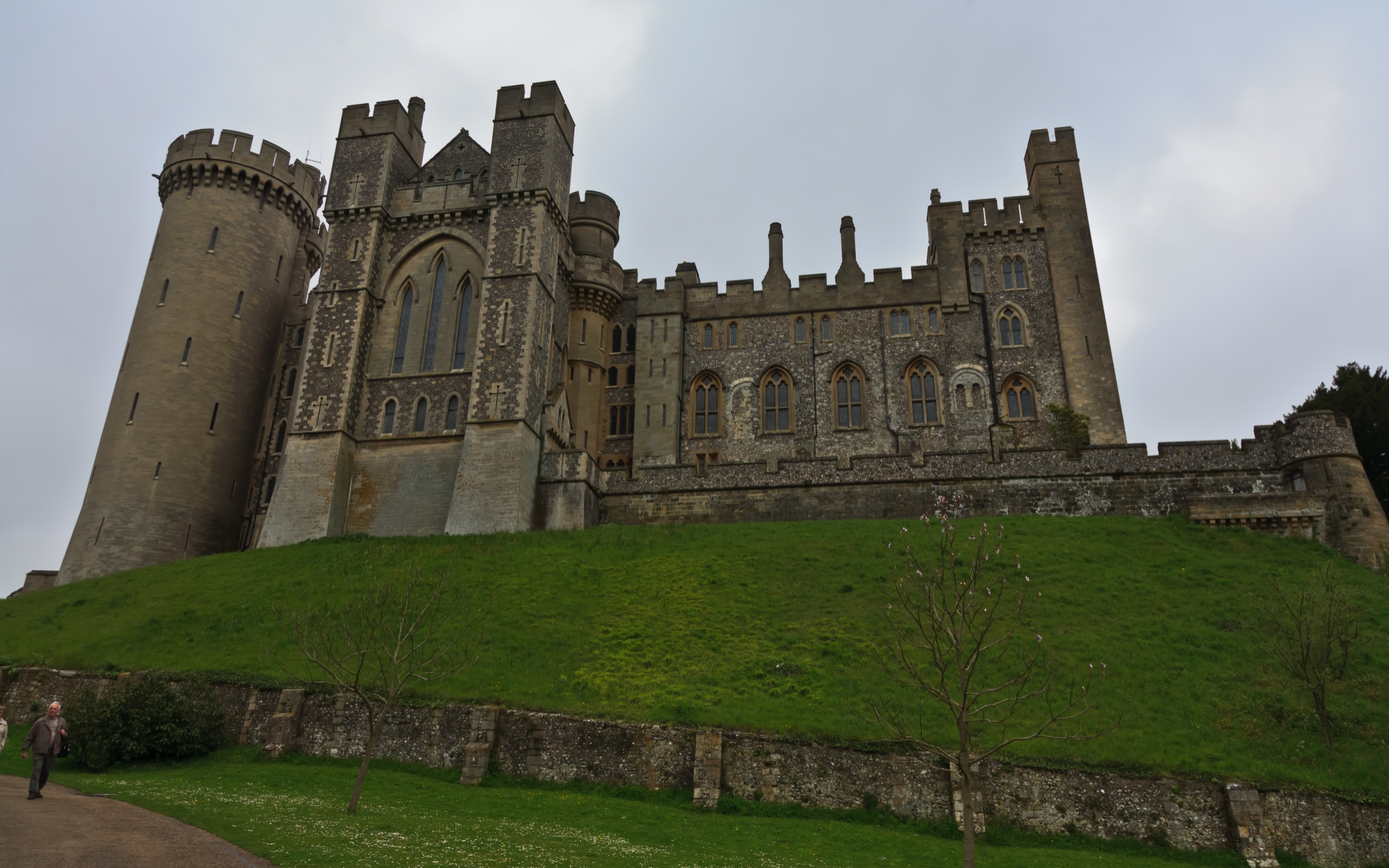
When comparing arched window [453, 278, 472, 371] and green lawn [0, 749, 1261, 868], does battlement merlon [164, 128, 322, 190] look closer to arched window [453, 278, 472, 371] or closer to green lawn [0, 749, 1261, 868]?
arched window [453, 278, 472, 371]

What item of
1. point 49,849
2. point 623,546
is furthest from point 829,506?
point 49,849

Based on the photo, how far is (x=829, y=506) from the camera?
3195 centimetres

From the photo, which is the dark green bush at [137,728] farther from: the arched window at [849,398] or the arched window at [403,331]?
the arched window at [849,398]

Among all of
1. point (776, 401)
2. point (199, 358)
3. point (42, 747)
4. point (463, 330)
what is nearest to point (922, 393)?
point (776, 401)

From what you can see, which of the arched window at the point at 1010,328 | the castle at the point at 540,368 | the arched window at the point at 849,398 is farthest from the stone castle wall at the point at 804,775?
the arched window at the point at 1010,328

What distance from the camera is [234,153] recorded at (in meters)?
41.9

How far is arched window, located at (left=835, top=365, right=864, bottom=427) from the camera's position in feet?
128

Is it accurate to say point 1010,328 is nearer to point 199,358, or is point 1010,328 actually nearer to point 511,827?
point 511,827

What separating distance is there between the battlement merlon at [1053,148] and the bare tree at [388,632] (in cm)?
3260

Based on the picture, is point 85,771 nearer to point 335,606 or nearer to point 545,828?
point 335,606

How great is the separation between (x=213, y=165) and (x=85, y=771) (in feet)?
107

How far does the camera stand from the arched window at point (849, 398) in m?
39.0

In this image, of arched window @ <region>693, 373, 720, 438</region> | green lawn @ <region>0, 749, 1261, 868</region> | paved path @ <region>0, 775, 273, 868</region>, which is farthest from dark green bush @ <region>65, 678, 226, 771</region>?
arched window @ <region>693, 373, 720, 438</region>

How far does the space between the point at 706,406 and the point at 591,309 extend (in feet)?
23.2
